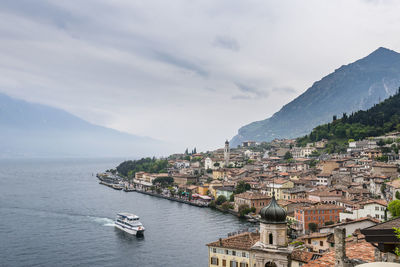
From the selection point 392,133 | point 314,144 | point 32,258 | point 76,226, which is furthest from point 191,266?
point 314,144

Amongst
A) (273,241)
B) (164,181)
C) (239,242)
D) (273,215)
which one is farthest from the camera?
(164,181)

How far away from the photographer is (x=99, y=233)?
48531 millimetres

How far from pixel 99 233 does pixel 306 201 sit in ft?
97.3

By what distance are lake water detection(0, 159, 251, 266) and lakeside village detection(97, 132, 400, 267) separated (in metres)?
7.29

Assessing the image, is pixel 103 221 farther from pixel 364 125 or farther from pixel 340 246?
pixel 364 125

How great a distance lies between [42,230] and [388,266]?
5071 centimetres

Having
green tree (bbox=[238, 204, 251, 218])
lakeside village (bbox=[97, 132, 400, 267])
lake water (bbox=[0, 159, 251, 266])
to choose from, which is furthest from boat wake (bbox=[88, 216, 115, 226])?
lakeside village (bbox=[97, 132, 400, 267])

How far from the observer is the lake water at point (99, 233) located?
122 feet

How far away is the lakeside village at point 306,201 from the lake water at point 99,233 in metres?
7.29

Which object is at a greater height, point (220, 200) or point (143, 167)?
point (143, 167)

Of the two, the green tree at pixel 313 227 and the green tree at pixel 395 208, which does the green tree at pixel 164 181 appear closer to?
the green tree at pixel 313 227

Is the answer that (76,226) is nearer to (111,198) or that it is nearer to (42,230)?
(42,230)

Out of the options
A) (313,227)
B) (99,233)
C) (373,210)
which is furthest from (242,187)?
(373,210)

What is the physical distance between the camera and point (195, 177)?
106 metres
